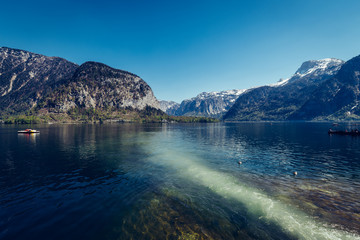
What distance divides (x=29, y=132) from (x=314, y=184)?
167088 mm

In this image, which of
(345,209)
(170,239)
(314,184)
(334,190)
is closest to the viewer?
(170,239)

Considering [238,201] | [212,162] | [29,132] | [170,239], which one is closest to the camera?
[170,239]

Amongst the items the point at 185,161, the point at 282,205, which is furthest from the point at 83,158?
the point at 282,205

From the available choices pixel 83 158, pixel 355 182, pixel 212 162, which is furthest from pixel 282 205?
pixel 83 158

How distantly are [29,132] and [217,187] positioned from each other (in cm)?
15246

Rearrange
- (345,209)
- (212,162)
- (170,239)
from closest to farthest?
(170,239)
(345,209)
(212,162)

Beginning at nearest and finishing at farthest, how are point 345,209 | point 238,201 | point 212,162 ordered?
point 345,209 < point 238,201 < point 212,162

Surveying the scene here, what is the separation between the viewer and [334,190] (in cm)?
2912

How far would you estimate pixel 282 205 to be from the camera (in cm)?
2398

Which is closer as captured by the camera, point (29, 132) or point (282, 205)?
point (282, 205)

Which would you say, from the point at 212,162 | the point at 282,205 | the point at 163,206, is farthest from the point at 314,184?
the point at 163,206

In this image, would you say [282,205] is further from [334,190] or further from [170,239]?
[170,239]

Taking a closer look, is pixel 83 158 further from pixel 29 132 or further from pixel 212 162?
pixel 29 132

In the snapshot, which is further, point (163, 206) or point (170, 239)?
point (163, 206)
